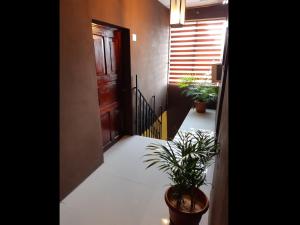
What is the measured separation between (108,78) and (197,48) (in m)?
3.21

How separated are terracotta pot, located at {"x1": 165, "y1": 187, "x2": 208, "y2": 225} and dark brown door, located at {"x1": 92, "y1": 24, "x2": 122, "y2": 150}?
5.57 ft

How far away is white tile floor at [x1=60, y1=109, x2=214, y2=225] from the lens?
1802 millimetres

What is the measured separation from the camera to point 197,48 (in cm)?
518

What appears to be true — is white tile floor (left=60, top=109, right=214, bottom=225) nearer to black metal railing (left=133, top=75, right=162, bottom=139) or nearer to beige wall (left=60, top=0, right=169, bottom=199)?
beige wall (left=60, top=0, right=169, bottom=199)

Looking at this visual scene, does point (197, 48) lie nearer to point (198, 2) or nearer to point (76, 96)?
point (198, 2)

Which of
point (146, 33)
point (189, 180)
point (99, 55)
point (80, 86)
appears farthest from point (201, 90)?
point (189, 180)

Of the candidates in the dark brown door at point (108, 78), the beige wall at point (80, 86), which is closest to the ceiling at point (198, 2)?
the beige wall at point (80, 86)

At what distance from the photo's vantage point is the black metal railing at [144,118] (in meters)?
3.68

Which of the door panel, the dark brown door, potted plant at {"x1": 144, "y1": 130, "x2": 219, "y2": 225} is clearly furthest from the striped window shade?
potted plant at {"x1": 144, "y1": 130, "x2": 219, "y2": 225}
